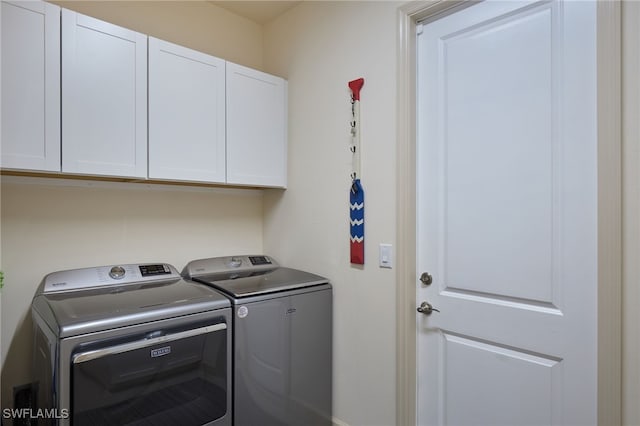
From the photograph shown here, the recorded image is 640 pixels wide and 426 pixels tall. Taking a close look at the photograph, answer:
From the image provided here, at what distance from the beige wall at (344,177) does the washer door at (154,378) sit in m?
0.71

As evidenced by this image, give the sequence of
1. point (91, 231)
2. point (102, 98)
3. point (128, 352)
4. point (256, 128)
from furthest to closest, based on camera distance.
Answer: point (256, 128)
point (91, 231)
point (102, 98)
point (128, 352)

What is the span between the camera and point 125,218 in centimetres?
198

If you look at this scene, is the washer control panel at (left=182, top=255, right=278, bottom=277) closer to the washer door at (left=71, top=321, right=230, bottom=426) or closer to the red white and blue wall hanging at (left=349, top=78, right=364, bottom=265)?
the washer door at (left=71, top=321, right=230, bottom=426)

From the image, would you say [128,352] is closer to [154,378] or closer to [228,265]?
[154,378]

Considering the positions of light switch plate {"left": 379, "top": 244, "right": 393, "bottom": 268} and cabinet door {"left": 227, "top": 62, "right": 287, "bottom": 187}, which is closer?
light switch plate {"left": 379, "top": 244, "right": 393, "bottom": 268}

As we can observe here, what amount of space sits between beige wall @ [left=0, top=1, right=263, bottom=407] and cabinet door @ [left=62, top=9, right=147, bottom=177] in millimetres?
344

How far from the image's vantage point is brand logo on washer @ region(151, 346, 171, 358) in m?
1.39

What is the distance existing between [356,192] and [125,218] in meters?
1.29

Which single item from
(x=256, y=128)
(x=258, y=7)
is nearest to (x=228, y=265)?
(x=256, y=128)

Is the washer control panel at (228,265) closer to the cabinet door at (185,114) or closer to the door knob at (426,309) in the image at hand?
the cabinet door at (185,114)

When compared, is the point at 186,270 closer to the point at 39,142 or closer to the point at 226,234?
the point at 226,234

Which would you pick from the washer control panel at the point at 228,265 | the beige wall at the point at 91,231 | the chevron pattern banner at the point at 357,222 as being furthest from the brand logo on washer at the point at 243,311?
the beige wall at the point at 91,231

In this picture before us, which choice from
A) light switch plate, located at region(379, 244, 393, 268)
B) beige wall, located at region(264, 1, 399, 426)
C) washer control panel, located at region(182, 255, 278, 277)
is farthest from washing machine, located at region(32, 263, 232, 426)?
light switch plate, located at region(379, 244, 393, 268)

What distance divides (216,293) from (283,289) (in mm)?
334
